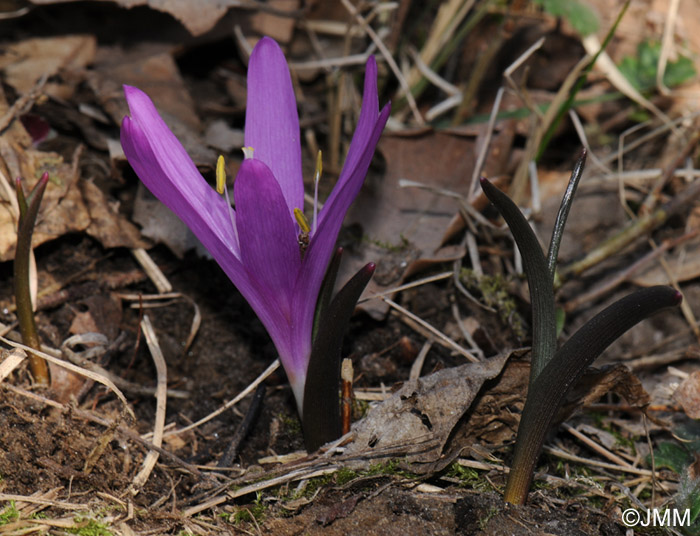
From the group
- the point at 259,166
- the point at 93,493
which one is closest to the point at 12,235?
the point at 93,493

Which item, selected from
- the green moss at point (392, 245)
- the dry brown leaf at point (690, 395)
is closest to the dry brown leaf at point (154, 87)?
the green moss at point (392, 245)

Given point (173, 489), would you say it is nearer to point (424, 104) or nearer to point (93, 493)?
point (93, 493)

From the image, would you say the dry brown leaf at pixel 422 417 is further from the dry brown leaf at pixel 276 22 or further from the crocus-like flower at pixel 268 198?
the dry brown leaf at pixel 276 22

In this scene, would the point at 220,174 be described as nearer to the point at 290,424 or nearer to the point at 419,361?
the point at 290,424

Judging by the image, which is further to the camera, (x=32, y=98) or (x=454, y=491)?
(x=32, y=98)

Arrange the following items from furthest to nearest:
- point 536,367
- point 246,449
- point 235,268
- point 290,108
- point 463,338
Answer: point 463,338
point 246,449
point 290,108
point 235,268
point 536,367

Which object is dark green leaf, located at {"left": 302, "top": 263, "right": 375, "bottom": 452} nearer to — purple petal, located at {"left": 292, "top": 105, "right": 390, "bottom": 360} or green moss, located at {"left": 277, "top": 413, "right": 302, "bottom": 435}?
purple petal, located at {"left": 292, "top": 105, "right": 390, "bottom": 360}

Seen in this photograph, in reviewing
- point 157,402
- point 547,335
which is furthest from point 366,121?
point 157,402
